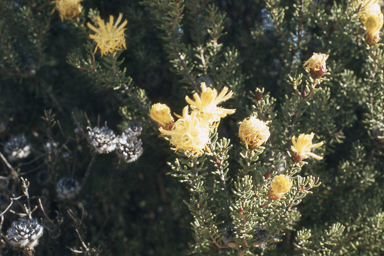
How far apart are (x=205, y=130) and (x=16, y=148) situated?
110 cm

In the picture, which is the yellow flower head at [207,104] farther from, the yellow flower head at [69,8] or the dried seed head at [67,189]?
the yellow flower head at [69,8]

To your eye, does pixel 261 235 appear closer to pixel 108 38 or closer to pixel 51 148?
pixel 108 38

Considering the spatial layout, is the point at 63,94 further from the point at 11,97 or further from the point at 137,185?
the point at 137,185

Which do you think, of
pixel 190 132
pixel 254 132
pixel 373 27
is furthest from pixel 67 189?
pixel 373 27

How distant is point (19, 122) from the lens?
69.6 inches

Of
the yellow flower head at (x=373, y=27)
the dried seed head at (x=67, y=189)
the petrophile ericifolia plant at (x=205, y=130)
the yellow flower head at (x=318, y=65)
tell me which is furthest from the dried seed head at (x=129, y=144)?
the yellow flower head at (x=373, y=27)

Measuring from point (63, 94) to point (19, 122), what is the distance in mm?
294

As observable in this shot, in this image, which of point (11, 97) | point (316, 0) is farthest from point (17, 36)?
point (316, 0)

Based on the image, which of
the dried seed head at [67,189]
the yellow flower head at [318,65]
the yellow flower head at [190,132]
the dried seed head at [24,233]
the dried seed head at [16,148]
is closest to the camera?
the yellow flower head at [190,132]

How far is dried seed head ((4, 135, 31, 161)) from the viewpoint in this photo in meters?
1.49

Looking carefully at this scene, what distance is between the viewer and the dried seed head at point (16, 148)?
4.88 feet

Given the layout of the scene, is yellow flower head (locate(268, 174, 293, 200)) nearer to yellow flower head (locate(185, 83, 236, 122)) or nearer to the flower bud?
yellow flower head (locate(185, 83, 236, 122))

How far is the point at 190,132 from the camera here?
85cm

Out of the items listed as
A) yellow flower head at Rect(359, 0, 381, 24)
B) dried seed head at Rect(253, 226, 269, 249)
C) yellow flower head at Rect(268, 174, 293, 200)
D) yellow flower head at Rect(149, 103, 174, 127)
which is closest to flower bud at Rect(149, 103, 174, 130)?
yellow flower head at Rect(149, 103, 174, 127)
